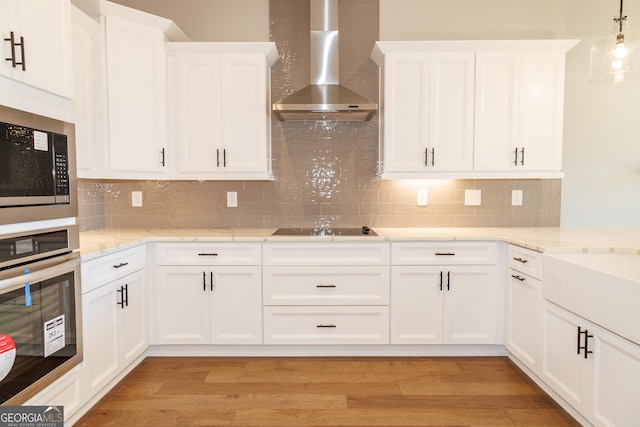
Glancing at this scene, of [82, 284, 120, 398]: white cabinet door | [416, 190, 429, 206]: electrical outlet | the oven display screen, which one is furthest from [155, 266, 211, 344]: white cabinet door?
[416, 190, 429, 206]: electrical outlet

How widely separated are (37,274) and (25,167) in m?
0.43

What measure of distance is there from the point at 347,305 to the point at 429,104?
164 centimetres

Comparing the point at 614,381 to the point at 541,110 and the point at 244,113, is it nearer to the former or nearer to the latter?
the point at 541,110

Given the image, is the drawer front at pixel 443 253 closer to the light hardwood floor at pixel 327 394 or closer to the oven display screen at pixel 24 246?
the light hardwood floor at pixel 327 394

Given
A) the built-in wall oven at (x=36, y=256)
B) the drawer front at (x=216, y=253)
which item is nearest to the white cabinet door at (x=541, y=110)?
the drawer front at (x=216, y=253)

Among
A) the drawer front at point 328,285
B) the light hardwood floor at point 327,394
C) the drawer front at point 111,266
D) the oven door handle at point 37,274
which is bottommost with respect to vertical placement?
the light hardwood floor at point 327,394

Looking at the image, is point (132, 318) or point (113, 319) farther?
point (132, 318)

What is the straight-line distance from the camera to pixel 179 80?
2.88 m

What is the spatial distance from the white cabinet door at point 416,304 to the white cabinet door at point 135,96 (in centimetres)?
197

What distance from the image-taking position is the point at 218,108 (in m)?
2.90

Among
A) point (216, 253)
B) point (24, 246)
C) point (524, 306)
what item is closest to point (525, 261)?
point (524, 306)

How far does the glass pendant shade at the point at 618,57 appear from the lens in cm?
214

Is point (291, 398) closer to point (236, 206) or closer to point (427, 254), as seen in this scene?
point (427, 254)

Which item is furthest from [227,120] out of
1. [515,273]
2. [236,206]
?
[515,273]
